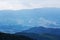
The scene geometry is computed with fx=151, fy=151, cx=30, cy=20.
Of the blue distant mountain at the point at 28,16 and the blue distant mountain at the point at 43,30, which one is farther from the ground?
the blue distant mountain at the point at 28,16

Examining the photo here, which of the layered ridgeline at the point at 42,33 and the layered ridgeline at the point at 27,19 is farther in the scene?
the layered ridgeline at the point at 27,19

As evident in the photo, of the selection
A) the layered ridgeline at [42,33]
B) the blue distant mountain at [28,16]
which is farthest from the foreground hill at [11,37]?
the blue distant mountain at [28,16]

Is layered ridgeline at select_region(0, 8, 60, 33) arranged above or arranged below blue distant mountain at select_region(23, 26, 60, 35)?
above

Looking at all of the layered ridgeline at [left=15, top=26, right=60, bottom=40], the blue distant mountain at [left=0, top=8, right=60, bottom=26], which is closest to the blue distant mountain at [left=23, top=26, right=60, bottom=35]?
the layered ridgeline at [left=15, top=26, right=60, bottom=40]

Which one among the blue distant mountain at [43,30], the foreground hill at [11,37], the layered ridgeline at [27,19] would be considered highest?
the layered ridgeline at [27,19]

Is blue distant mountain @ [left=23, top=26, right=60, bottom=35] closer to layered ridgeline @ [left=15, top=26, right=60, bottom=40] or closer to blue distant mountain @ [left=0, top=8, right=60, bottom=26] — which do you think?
layered ridgeline @ [left=15, top=26, right=60, bottom=40]

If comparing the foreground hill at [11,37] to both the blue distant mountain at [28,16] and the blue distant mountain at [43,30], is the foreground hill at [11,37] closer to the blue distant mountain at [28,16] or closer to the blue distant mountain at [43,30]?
the blue distant mountain at [43,30]

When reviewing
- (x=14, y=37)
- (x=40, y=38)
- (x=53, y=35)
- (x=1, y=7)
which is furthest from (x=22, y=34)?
(x=1, y=7)

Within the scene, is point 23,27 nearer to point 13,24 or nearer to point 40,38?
point 13,24
